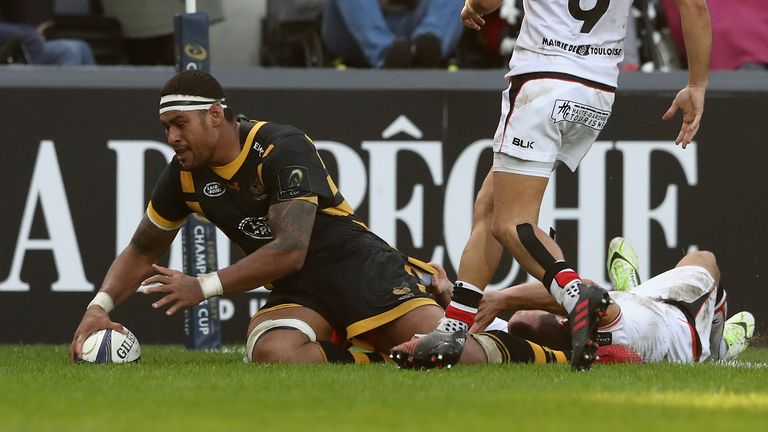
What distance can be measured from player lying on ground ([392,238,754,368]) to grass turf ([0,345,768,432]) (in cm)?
13

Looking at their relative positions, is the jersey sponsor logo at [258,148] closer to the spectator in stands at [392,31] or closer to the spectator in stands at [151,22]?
the spectator in stands at [392,31]

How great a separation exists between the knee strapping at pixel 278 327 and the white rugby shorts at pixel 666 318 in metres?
1.23

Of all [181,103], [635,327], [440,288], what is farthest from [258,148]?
[635,327]

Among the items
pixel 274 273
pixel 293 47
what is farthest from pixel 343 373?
pixel 293 47

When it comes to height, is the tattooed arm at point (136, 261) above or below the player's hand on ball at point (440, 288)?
above

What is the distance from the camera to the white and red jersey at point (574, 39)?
19.6 feet

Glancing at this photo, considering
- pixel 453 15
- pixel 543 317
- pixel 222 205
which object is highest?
pixel 453 15

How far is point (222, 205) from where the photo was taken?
647 cm

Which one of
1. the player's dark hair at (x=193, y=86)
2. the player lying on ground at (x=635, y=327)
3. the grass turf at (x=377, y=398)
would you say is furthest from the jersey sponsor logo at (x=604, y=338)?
the player's dark hair at (x=193, y=86)

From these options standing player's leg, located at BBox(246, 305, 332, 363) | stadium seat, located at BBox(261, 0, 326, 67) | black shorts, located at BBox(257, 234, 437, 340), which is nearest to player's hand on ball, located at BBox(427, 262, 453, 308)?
black shorts, located at BBox(257, 234, 437, 340)

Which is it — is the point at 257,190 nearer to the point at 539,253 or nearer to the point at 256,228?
the point at 256,228

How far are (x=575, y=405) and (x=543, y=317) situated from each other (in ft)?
6.78

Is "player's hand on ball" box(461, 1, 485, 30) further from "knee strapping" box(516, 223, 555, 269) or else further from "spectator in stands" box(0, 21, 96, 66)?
"spectator in stands" box(0, 21, 96, 66)

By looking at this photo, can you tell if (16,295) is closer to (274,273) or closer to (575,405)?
(274,273)
